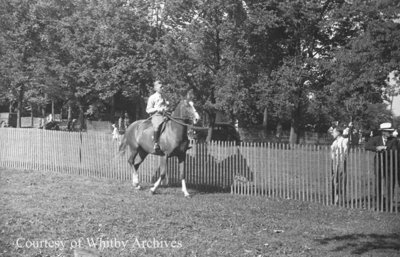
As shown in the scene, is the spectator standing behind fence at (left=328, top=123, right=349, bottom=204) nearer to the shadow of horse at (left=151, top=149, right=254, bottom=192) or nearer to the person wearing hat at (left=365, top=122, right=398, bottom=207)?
the person wearing hat at (left=365, top=122, right=398, bottom=207)

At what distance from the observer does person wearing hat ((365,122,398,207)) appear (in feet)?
36.0

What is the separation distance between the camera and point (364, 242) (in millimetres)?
7828

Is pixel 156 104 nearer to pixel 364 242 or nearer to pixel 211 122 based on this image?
pixel 364 242

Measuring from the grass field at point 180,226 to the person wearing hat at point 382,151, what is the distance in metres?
0.77

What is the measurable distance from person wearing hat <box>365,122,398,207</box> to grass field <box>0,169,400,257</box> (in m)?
0.77

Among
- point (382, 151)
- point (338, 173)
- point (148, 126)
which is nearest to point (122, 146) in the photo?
point (148, 126)

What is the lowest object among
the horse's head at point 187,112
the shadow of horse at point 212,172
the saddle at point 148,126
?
the shadow of horse at point 212,172

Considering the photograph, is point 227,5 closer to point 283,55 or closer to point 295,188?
point 283,55

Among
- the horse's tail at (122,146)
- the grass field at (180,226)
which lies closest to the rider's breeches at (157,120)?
the grass field at (180,226)

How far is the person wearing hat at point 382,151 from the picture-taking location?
1098 centimetres

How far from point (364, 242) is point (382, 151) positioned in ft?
13.1

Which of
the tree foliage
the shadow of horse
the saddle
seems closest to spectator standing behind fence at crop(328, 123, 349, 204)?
the shadow of horse

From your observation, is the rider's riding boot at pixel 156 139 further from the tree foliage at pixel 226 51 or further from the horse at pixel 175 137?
the tree foliage at pixel 226 51

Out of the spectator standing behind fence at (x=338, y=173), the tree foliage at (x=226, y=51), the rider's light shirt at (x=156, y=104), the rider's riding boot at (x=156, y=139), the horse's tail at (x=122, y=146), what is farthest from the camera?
the tree foliage at (x=226, y=51)
